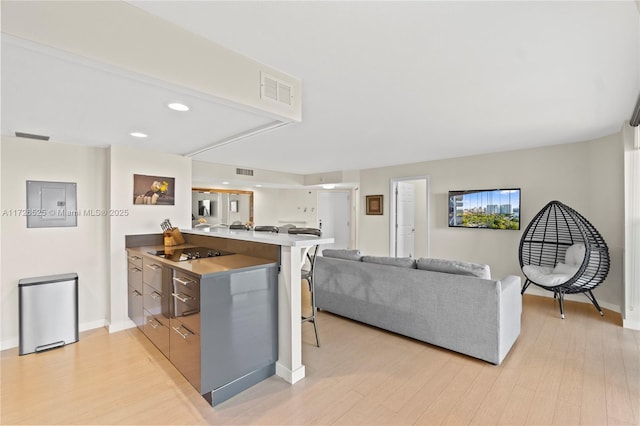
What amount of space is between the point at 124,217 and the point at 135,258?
1.84 ft

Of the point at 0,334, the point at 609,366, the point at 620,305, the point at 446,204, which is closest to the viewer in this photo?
the point at 609,366

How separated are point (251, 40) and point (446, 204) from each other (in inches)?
186

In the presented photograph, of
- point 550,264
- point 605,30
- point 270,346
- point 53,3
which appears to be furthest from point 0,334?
point 550,264

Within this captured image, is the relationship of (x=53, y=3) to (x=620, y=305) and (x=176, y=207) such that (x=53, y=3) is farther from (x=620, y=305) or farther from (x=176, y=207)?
(x=620, y=305)

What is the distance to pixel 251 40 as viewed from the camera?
165 centimetres

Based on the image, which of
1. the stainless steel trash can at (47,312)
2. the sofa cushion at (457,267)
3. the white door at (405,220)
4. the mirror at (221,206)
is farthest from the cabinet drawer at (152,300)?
the white door at (405,220)

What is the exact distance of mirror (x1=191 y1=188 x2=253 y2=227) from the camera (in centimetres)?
693

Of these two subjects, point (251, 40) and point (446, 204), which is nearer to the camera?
point (251, 40)

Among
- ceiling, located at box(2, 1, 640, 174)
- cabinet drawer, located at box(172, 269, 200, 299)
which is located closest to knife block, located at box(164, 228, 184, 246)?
ceiling, located at box(2, 1, 640, 174)

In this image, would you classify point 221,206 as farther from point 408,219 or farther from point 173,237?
point 408,219

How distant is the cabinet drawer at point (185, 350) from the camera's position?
197cm

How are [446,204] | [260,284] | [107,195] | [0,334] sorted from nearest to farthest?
1. [260,284]
2. [0,334]
3. [107,195]
4. [446,204]

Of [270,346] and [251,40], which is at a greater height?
[251,40]

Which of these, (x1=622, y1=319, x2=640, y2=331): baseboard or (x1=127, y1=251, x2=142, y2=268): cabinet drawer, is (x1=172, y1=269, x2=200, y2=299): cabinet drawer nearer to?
(x1=127, y1=251, x2=142, y2=268): cabinet drawer
